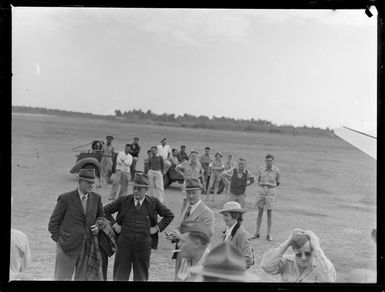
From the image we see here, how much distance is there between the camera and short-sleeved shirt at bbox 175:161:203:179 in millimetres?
3824

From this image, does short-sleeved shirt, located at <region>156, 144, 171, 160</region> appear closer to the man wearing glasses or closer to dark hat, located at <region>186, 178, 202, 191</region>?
dark hat, located at <region>186, 178, 202, 191</region>

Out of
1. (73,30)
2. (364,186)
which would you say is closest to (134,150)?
(73,30)

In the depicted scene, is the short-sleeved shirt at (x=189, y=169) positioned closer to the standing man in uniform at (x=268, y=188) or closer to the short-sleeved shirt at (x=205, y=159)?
the short-sleeved shirt at (x=205, y=159)

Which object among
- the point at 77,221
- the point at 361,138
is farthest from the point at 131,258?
the point at 361,138

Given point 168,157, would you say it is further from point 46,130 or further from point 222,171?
point 46,130

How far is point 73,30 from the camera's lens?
3633 mm

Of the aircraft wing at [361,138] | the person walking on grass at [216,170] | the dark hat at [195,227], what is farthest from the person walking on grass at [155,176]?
the aircraft wing at [361,138]

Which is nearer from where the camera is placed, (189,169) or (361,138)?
(361,138)

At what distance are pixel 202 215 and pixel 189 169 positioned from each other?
348mm

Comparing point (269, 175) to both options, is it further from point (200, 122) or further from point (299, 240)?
point (200, 122)

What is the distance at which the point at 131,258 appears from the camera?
3.91 m

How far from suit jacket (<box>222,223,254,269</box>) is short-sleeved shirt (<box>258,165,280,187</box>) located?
1.22 feet

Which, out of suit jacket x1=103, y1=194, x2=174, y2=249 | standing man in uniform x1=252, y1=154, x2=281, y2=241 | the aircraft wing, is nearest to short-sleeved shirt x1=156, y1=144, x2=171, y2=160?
suit jacket x1=103, y1=194, x2=174, y2=249
